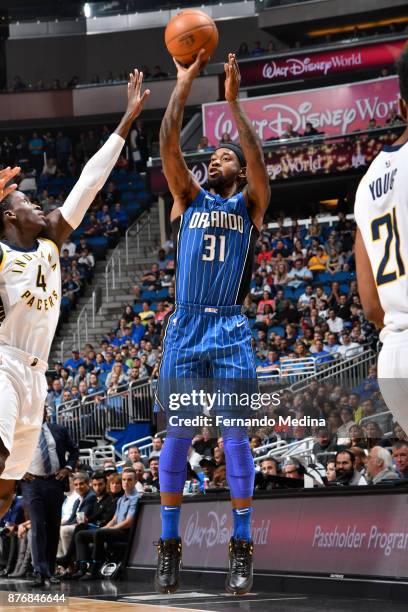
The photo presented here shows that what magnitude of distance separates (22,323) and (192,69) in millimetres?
2029

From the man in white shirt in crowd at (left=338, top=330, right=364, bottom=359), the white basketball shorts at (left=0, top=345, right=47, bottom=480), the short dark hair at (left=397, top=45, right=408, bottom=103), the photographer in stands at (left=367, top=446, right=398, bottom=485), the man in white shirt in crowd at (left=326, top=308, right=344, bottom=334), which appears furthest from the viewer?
the man in white shirt in crowd at (left=326, top=308, right=344, bottom=334)

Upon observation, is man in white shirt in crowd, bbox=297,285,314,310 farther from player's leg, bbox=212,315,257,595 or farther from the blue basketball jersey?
player's leg, bbox=212,315,257,595

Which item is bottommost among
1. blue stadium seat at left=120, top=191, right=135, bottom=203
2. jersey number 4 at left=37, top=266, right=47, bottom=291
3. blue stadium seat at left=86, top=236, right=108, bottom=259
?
jersey number 4 at left=37, top=266, right=47, bottom=291

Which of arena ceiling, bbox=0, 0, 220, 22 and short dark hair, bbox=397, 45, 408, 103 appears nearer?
short dark hair, bbox=397, 45, 408, 103

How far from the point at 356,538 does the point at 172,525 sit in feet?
13.0

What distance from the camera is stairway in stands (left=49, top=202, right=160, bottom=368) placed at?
1121 inches

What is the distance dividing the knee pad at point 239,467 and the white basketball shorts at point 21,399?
4.20ft

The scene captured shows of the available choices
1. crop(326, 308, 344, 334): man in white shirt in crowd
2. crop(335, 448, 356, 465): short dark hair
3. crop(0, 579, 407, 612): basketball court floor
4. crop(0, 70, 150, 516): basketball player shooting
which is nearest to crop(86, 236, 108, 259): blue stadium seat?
crop(326, 308, 344, 334): man in white shirt in crowd

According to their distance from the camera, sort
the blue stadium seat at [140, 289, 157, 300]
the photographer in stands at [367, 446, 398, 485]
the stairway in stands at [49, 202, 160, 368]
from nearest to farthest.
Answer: the photographer in stands at [367, 446, 398, 485]
the blue stadium seat at [140, 289, 157, 300]
the stairway in stands at [49, 202, 160, 368]

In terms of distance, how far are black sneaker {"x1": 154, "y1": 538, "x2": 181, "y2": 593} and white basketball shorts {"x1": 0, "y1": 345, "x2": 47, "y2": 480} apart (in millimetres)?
1053

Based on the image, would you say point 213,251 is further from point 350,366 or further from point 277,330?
point 277,330

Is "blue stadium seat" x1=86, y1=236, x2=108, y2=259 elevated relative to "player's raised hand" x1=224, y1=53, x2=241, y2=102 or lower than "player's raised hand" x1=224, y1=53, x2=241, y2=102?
elevated

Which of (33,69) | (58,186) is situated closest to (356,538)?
(58,186)

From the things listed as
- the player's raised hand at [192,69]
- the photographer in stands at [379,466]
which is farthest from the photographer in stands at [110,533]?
the player's raised hand at [192,69]
